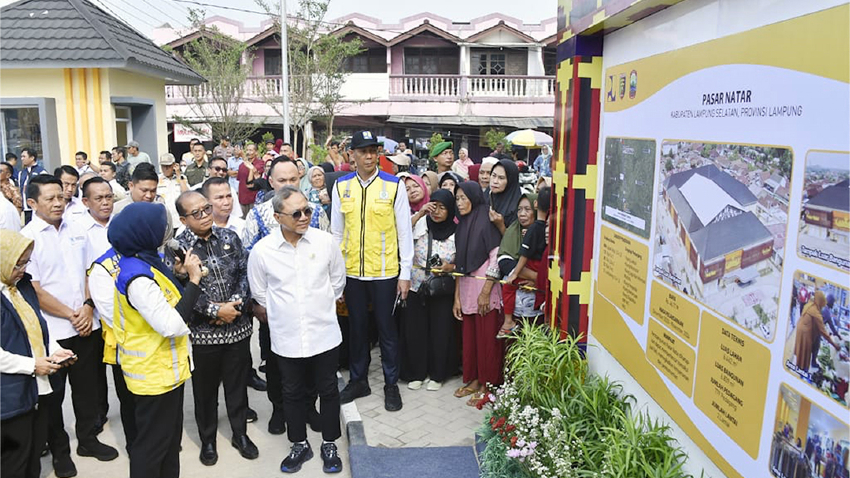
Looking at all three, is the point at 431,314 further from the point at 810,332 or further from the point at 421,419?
the point at 810,332

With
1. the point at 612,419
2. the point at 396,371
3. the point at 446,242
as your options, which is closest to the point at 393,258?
the point at 446,242

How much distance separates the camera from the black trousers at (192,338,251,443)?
4.33 meters

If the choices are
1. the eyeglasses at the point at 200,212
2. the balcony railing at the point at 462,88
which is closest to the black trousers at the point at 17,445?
the eyeglasses at the point at 200,212

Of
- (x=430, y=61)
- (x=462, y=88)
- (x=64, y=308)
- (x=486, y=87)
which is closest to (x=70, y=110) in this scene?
(x=64, y=308)

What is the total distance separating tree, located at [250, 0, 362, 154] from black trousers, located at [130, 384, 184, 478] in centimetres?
1864

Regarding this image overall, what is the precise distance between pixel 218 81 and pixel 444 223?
58.2ft

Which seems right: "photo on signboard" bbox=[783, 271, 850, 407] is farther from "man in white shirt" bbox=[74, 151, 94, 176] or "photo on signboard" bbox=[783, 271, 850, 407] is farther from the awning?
the awning

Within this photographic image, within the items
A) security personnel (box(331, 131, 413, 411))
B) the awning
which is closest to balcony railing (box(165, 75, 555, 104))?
the awning

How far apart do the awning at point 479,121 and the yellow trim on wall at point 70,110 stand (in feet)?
47.2

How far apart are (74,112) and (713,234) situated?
11279 millimetres

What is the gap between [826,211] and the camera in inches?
76.4

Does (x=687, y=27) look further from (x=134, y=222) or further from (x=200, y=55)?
(x=200, y=55)

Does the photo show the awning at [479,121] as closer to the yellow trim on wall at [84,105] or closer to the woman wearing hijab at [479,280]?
the yellow trim on wall at [84,105]

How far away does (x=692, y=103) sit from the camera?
278 centimetres
